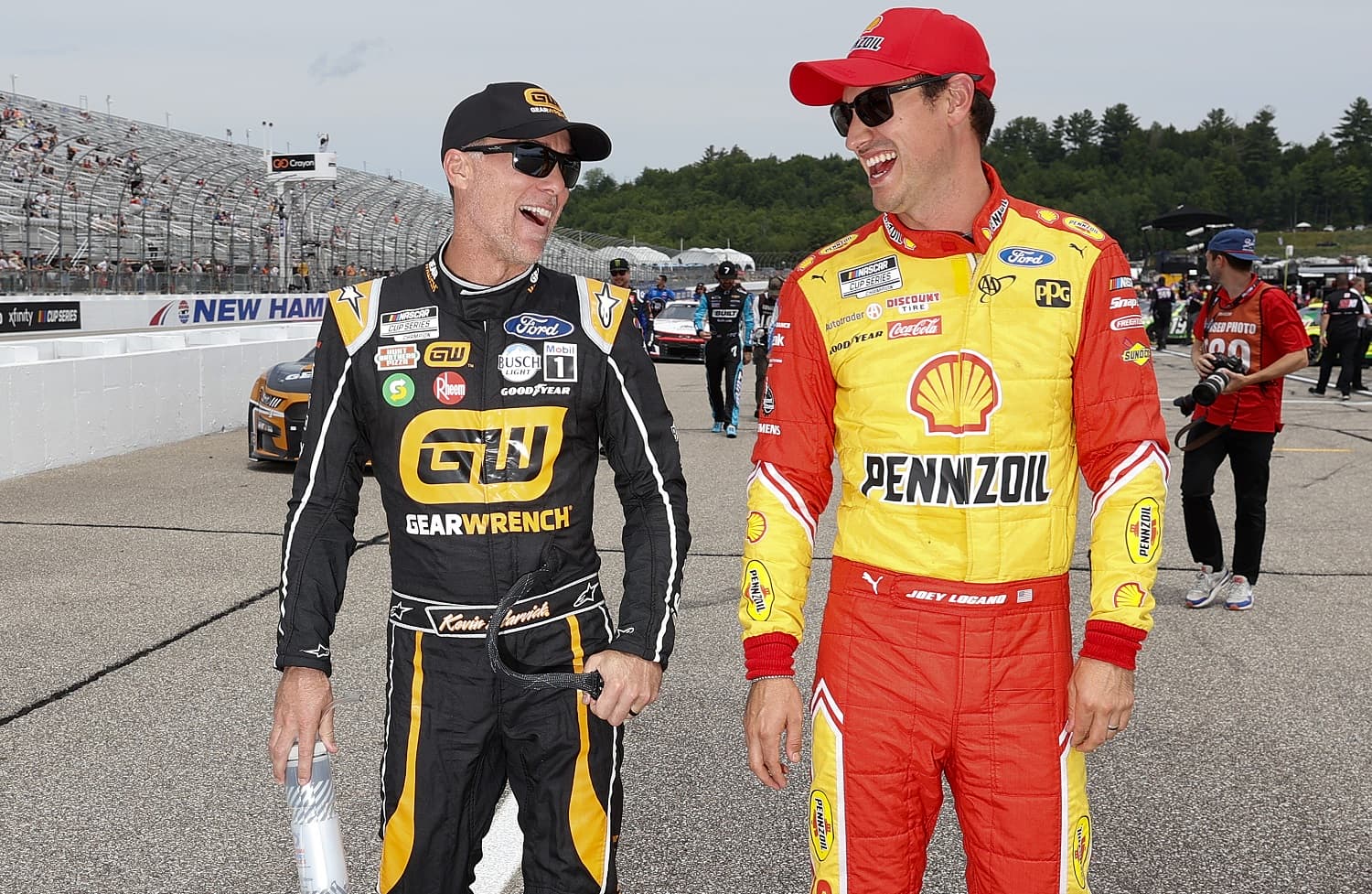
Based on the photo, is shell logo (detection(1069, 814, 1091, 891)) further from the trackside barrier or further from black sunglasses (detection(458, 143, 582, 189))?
the trackside barrier

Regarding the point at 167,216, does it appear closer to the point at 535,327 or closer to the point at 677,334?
the point at 677,334

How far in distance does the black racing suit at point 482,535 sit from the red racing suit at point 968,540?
0.37m

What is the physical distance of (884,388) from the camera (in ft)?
7.21

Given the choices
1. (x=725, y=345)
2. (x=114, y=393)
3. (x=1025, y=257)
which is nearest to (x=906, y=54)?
(x=1025, y=257)

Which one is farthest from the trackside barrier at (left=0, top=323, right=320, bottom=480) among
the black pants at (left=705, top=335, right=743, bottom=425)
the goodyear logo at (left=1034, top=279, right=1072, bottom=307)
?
the goodyear logo at (left=1034, top=279, right=1072, bottom=307)

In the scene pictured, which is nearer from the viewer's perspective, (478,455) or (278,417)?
(478,455)

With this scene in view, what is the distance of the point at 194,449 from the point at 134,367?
39.8 inches

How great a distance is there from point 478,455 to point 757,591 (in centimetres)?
63

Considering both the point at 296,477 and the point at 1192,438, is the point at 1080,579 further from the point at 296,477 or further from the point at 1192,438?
the point at 296,477

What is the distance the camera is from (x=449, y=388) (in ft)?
7.91

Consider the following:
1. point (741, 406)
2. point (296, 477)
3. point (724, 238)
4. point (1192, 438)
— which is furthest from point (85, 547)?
point (724, 238)

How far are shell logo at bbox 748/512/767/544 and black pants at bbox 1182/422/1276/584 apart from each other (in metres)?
4.72

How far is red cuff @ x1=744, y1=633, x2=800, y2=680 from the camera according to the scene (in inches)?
83.8

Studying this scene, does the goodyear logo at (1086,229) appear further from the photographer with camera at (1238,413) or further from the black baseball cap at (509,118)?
the photographer with camera at (1238,413)
